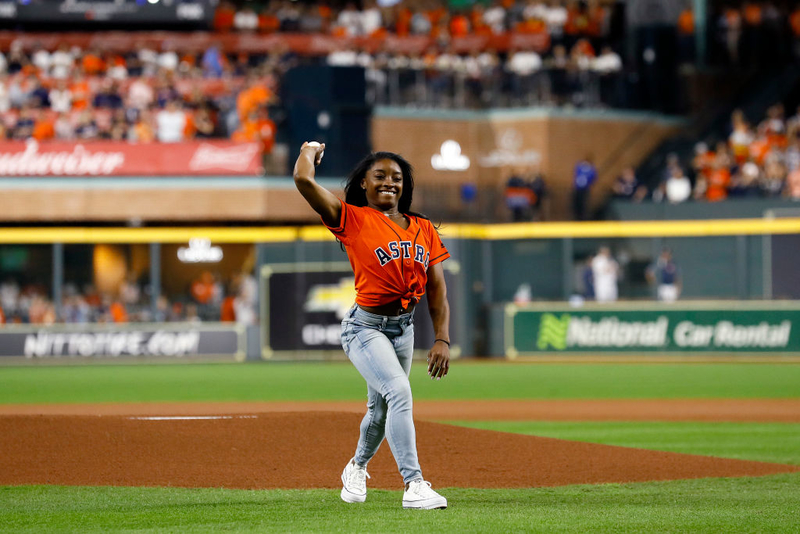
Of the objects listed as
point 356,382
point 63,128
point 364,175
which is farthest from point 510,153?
point 364,175

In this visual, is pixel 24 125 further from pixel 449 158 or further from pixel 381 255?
pixel 381 255

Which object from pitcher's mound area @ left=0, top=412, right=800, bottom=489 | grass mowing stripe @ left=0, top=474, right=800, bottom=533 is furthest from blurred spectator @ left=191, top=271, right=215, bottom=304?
grass mowing stripe @ left=0, top=474, right=800, bottom=533

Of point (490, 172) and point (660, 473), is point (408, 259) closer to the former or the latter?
point (660, 473)

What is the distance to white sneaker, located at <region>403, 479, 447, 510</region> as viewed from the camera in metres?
6.46

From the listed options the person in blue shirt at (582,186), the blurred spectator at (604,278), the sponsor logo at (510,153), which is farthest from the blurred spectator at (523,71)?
the blurred spectator at (604,278)

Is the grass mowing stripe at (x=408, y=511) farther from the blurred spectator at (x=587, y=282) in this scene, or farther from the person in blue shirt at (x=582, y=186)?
the person in blue shirt at (x=582, y=186)

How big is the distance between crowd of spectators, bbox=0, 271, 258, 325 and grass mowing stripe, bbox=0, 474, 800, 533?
1891 centimetres

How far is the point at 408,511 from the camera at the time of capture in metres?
6.51

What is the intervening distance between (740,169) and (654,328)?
404 centimetres

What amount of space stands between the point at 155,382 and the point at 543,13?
15.2 m

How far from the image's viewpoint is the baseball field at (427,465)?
6363 mm

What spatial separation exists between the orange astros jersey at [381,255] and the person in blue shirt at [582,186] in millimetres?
20247

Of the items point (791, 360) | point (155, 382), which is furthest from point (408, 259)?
point (791, 360)

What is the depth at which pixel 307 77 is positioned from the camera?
26.4 metres
